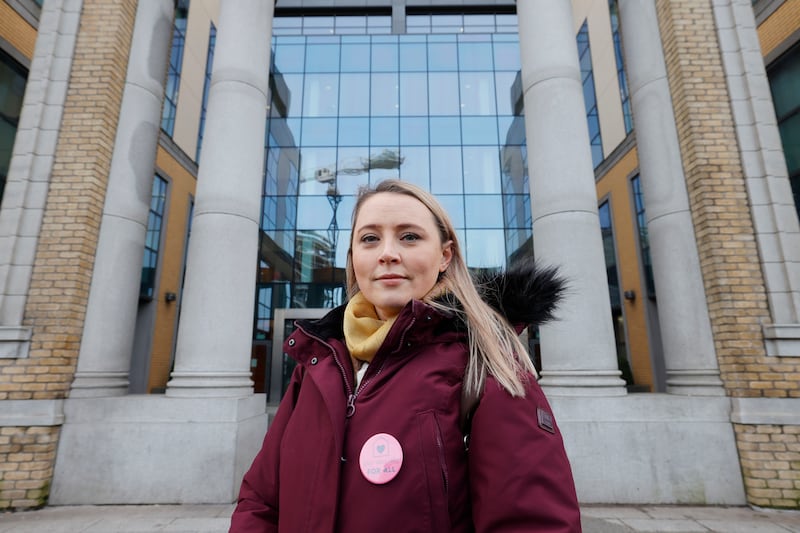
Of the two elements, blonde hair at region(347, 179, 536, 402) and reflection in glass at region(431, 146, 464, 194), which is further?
Result: reflection in glass at region(431, 146, 464, 194)

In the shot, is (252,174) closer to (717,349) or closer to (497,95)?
(717,349)

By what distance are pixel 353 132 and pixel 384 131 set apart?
135cm

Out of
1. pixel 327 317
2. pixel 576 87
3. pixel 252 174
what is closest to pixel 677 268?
pixel 576 87

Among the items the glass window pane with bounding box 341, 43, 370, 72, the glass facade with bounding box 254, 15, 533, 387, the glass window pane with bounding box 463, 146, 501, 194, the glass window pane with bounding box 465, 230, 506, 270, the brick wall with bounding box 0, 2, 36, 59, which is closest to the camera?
the brick wall with bounding box 0, 2, 36, 59

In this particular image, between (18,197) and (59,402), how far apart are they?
3115 mm

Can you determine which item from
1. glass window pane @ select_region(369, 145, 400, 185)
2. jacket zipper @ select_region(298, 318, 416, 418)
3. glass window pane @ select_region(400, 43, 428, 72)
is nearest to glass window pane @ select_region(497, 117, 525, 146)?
glass window pane @ select_region(400, 43, 428, 72)

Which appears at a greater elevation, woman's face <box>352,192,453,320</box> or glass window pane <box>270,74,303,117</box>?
glass window pane <box>270,74,303,117</box>

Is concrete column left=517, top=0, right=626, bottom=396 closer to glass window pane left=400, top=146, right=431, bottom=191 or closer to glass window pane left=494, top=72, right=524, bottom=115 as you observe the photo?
glass window pane left=400, top=146, right=431, bottom=191

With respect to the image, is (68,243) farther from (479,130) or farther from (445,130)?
(479,130)

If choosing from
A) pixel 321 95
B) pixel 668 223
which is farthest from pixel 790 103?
pixel 321 95

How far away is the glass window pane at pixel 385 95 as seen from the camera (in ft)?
60.3

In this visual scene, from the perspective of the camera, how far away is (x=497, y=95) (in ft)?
61.2

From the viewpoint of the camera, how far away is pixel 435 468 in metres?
1.28

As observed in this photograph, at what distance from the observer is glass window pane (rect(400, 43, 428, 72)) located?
1908cm
